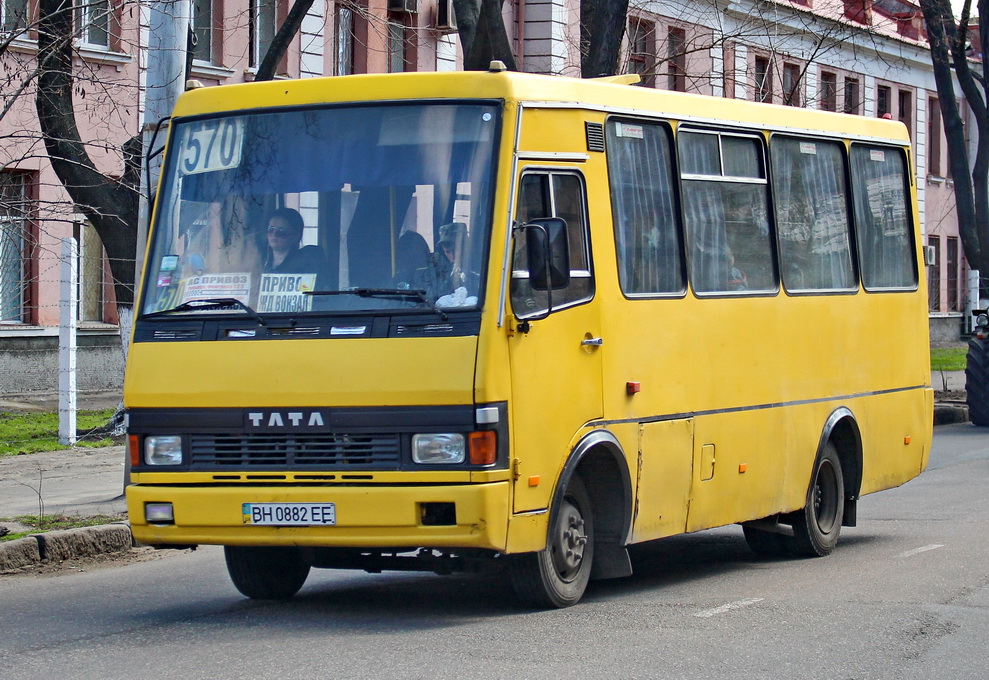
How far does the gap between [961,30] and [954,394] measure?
6.46m

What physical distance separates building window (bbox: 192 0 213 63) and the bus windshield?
18.3m

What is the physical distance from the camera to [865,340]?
39.3ft

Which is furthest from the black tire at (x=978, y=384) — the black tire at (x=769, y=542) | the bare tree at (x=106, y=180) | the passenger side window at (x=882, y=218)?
the black tire at (x=769, y=542)

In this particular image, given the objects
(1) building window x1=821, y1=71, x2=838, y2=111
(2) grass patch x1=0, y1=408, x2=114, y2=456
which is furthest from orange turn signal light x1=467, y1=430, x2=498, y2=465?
(1) building window x1=821, y1=71, x2=838, y2=111

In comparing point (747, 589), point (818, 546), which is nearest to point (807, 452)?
point (818, 546)

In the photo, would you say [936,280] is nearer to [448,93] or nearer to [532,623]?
[448,93]

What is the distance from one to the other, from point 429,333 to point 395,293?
0.30 meters

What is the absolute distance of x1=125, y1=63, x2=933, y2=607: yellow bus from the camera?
7.89 m

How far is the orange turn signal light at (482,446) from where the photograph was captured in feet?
25.6

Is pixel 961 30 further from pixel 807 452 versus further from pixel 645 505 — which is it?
pixel 645 505

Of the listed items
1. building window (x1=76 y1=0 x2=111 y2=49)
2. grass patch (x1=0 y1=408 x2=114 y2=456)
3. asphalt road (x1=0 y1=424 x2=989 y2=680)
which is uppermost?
building window (x1=76 y1=0 x2=111 y2=49)

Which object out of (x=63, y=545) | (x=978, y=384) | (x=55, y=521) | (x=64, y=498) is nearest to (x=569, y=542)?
(x=63, y=545)

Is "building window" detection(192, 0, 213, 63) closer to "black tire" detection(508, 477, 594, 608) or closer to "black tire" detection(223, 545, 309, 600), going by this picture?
"black tire" detection(223, 545, 309, 600)

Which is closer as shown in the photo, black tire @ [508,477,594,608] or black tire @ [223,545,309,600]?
black tire @ [508,477,594,608]
